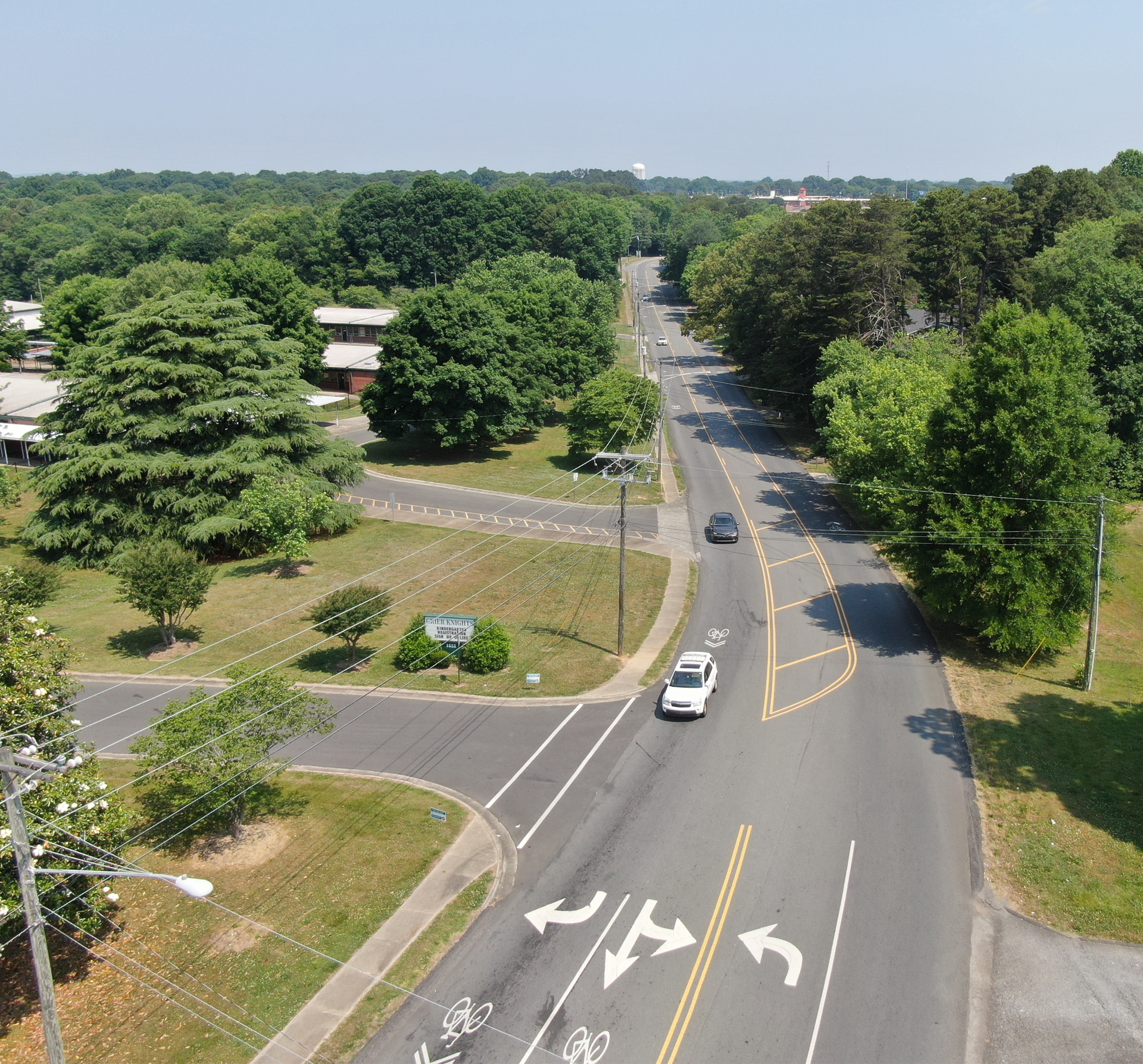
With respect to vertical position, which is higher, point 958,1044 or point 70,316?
point 70,316

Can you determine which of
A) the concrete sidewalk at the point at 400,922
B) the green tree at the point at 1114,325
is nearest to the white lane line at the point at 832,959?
the concrete sidewalk at the point at 400,922

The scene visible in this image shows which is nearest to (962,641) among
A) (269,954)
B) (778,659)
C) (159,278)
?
(778,659)

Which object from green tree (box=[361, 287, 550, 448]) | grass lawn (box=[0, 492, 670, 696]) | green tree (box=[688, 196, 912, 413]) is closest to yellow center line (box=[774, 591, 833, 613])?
grass lawn (box=[0, 492, 670, 696])

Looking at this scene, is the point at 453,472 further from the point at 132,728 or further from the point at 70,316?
the point at 70,316

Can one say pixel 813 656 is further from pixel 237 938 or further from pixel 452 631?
pixel 237 938

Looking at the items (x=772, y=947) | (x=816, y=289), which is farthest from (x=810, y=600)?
(x=816, y=289)

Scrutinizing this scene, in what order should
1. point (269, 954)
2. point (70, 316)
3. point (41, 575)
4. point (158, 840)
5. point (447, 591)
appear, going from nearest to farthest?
point (269, 954) < point (158, 840) < point (41, 575) < point (447, 591) < point (70, 316)

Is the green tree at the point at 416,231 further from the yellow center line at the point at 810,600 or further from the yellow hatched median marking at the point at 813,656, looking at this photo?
the yellow hatched median marking at the point at 813,656
